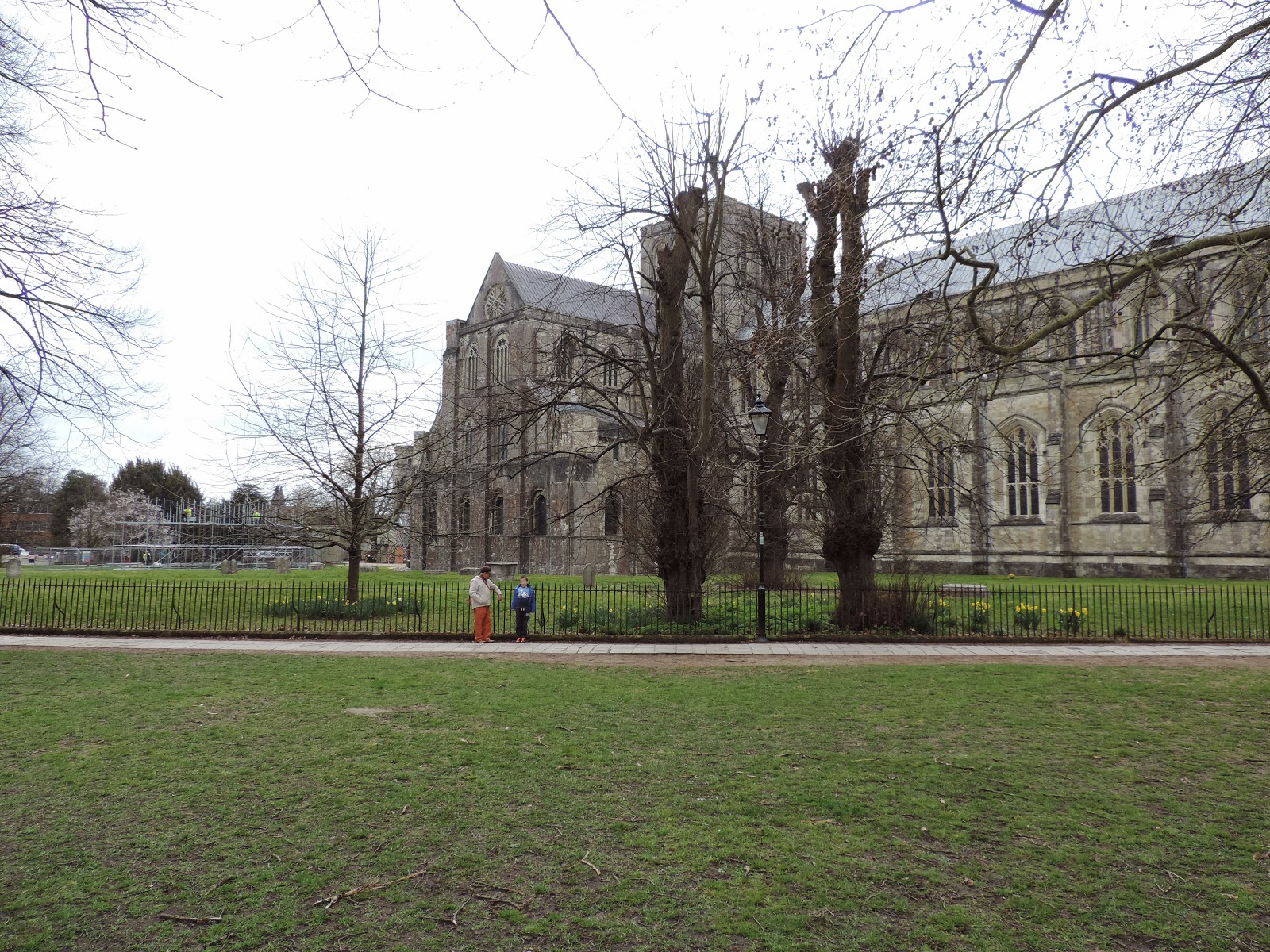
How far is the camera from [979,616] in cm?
1714

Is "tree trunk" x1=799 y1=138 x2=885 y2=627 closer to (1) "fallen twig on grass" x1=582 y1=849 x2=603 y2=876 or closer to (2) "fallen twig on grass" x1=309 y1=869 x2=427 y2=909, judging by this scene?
(1) "fallen twig on grass" x1=582 y1=849 x2=603 y2=876

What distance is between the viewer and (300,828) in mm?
5324

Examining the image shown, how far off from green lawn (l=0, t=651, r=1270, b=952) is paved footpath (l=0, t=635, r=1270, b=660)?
4701mm

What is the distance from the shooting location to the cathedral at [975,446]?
13070 millimetres

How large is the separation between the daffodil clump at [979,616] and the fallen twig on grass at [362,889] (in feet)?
48.4

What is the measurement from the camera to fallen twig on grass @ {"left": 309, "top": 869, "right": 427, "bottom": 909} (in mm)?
4262

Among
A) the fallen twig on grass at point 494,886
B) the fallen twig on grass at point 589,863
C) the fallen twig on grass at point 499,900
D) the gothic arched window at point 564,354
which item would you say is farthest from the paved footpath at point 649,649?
the fallen twig on grass at point 499,900

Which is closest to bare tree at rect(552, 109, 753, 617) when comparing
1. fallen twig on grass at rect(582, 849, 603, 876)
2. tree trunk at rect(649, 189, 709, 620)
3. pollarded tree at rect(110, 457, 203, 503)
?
tree trunk at rect(649, 189, 709, 620)

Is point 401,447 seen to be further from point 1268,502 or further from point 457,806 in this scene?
point 1268,502

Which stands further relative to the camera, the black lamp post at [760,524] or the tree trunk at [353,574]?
the tree trunk at [353,574]

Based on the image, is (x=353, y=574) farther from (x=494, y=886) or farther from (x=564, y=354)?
(x=494, y=886)

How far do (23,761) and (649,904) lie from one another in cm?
556

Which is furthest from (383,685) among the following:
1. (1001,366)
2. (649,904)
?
(1001,366)

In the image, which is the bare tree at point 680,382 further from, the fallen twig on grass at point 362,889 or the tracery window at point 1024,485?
the tracery window at point 1024,485
